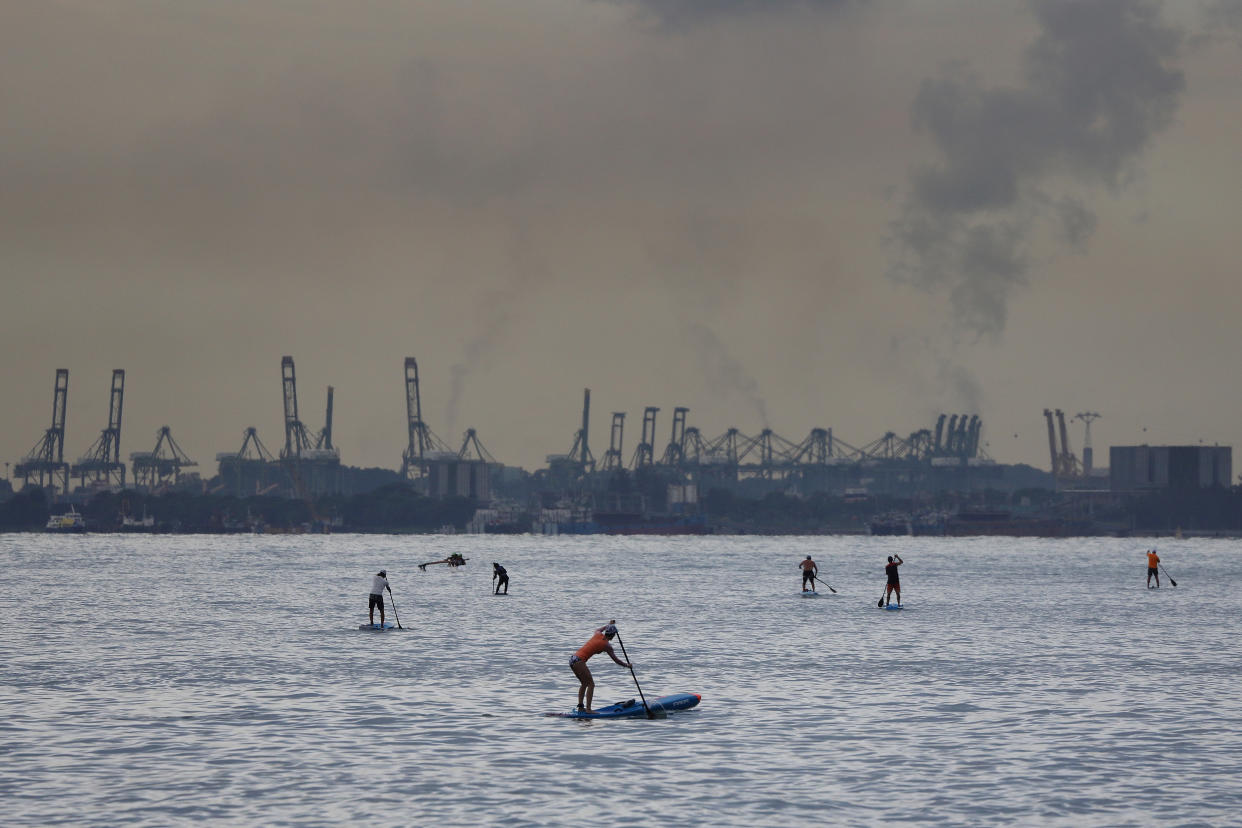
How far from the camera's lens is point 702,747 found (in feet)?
98.8

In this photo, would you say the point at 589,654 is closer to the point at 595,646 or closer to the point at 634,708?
the point at 595,646

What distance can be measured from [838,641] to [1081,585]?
6715cm

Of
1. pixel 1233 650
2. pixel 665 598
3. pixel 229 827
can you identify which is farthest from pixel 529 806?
pixel 665 598

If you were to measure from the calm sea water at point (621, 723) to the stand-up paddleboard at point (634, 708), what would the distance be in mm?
335

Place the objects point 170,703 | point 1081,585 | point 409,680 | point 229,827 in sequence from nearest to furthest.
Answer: point 229,827
point 170,703
point 409,680
point 1081,585

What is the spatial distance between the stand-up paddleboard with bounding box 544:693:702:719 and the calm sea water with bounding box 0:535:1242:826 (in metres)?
0.33

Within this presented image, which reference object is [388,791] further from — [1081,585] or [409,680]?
[1081,585]

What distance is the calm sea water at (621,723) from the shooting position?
971 inches

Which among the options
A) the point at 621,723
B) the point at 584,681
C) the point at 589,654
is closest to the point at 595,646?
the point at 589,654

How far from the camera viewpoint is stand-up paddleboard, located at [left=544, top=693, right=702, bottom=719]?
111 ft

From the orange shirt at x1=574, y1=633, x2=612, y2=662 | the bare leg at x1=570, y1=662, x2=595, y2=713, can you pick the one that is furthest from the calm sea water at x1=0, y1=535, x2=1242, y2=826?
the orange shirt at x1=574, y1=633, x2=612, y2=662

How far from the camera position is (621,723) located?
33531 millimetres

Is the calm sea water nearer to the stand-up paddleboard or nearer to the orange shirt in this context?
the stand-up paddleboard

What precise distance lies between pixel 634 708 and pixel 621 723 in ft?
2.36
